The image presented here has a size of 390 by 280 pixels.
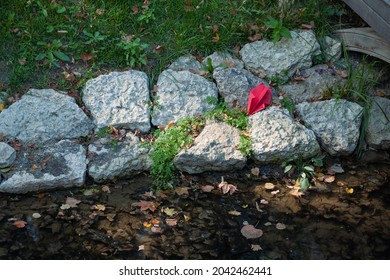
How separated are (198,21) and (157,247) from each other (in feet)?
10.0

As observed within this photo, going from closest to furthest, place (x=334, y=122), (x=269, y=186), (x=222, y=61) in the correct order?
1. (x=269, y=186)
2. (x=334, y=122)
3. (x=222, y=61)

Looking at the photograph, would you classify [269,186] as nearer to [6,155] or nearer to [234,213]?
[234,213]

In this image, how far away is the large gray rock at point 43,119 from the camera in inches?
239

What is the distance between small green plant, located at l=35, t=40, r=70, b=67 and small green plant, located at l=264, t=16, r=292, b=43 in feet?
7.79

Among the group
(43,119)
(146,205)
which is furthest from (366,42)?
(43,119)

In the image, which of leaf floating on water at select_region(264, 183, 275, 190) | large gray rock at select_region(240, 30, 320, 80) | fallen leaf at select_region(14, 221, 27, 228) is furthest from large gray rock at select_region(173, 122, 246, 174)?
fallen leaf at select_region(14, 221, 27, 228)

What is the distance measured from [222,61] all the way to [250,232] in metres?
2.29

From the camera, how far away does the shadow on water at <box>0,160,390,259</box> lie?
5051 mm

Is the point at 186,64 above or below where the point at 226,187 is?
above

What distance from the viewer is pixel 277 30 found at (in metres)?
6.77

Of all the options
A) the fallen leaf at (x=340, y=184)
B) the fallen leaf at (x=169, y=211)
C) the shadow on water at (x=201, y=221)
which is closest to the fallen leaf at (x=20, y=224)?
the shadow on water at (x=201, y=221)

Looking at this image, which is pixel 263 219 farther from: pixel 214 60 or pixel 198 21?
pixel 198 21

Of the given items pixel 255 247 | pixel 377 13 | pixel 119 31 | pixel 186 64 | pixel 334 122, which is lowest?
pixel 255 247

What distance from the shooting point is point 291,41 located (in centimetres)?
687
